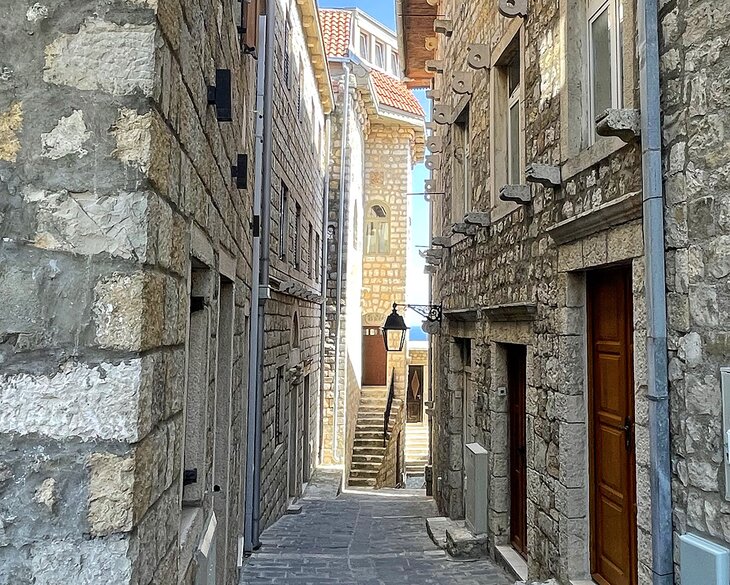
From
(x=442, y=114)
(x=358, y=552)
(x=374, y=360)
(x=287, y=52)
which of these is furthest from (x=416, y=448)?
(x=287, y=52)

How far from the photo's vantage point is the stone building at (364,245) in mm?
14961

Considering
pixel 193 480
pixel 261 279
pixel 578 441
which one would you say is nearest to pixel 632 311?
pixel 578 441

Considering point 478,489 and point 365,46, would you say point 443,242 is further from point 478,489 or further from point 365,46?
point 365,46

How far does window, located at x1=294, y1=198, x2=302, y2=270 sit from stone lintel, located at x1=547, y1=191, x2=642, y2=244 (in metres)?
6.46

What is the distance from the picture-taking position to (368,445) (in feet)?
54.0

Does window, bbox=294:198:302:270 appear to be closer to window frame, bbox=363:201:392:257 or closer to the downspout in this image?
the downspout

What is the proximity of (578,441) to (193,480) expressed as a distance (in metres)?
2.56

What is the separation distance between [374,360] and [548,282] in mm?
15229

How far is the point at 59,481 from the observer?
1.54 m

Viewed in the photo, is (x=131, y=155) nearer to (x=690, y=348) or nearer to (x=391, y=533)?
(x=690, y=348)

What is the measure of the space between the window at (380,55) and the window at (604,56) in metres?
19.8

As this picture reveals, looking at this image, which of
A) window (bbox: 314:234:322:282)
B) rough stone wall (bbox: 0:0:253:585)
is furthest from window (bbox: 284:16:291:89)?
rough stone wall (bbox: 0:0:253:585)

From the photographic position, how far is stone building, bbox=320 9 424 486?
589 inches

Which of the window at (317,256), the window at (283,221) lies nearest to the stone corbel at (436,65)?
the window at (283,221)
